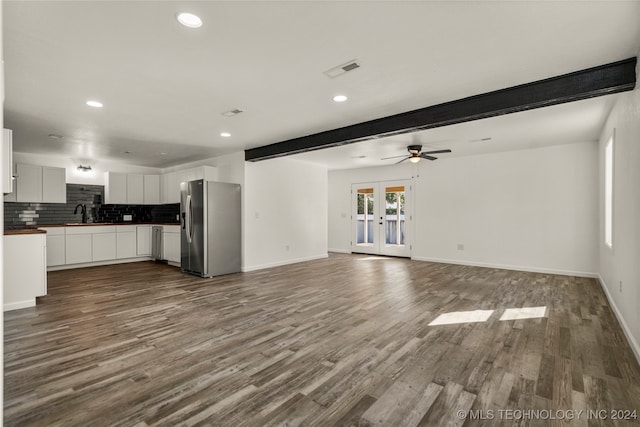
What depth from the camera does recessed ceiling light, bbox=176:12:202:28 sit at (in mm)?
2078

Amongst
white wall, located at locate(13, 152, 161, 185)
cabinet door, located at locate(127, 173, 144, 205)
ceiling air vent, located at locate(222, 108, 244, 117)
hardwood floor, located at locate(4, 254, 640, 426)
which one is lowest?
hardwood floor, located at locate(4, 254, 640, 426)

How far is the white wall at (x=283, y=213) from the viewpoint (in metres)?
6.51

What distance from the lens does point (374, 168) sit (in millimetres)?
8734

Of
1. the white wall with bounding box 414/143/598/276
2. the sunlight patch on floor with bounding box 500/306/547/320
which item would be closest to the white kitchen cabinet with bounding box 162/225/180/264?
the white wall with bounding box 414/143/598/276

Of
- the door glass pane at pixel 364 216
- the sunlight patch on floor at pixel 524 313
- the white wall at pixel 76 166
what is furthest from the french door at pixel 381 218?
the white wall at pixel 76 166

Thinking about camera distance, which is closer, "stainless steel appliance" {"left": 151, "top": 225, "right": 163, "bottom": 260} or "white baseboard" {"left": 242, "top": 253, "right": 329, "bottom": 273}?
"white baseboard" {"left": 242, "top": 253, "right": 329, "bottom": 273}

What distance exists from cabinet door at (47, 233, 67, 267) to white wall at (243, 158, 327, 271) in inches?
145

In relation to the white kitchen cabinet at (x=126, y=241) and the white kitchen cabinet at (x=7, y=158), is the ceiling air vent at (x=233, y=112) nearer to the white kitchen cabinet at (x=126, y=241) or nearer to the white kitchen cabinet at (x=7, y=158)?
the white kitchen cabinet at (x=7, y=158)

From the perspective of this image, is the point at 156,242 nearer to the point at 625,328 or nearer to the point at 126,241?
the point at 126,241

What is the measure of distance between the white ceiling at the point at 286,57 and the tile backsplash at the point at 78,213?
2.95 meters

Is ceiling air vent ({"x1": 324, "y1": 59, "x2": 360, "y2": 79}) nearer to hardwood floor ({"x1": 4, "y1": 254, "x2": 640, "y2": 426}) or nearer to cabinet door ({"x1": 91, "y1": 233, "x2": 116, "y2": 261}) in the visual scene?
hardwood floor ({"x1": 4, "y1": 254, "x2": 640, "y2": 426})

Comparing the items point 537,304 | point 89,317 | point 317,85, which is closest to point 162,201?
point 89,317

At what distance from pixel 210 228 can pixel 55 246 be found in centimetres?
333

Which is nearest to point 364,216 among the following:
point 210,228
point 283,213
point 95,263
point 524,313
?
point 283,213
